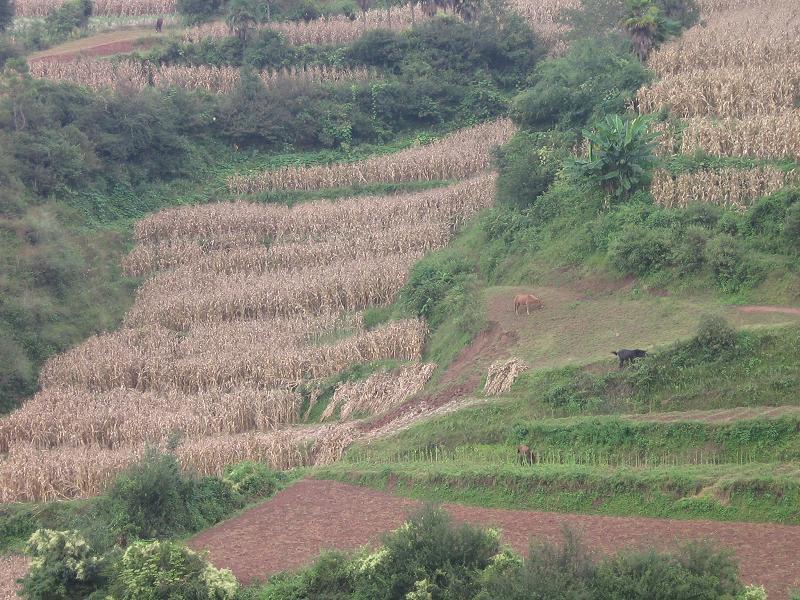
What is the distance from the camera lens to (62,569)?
67.6 feet

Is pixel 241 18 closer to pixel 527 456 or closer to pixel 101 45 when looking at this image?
pixel 101 45

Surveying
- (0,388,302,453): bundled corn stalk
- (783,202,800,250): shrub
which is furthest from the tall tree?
(783,202,800,250): shrub

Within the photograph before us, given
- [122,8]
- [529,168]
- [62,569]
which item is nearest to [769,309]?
[529,168]

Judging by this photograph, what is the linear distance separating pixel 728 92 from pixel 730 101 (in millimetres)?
373

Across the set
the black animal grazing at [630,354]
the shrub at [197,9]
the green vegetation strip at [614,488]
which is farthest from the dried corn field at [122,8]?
the black animal grazing at [630,354]

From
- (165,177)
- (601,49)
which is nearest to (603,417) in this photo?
(601,49)

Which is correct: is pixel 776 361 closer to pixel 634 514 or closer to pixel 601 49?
pixel 634 514

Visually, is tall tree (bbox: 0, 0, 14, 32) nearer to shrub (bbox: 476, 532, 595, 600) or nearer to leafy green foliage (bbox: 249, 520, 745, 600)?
leafy green foliage (bbox: 249, 520, 745, 600)

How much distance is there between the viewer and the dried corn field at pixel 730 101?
31859 mm

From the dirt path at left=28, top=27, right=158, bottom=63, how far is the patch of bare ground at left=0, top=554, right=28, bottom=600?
3517 cm

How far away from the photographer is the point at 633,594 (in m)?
16.5

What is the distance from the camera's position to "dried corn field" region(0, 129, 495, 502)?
28219 mm

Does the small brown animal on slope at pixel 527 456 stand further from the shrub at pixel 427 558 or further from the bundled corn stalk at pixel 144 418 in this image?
the bundled corn stalk at pixel 144 418

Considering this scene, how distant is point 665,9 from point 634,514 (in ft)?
113
